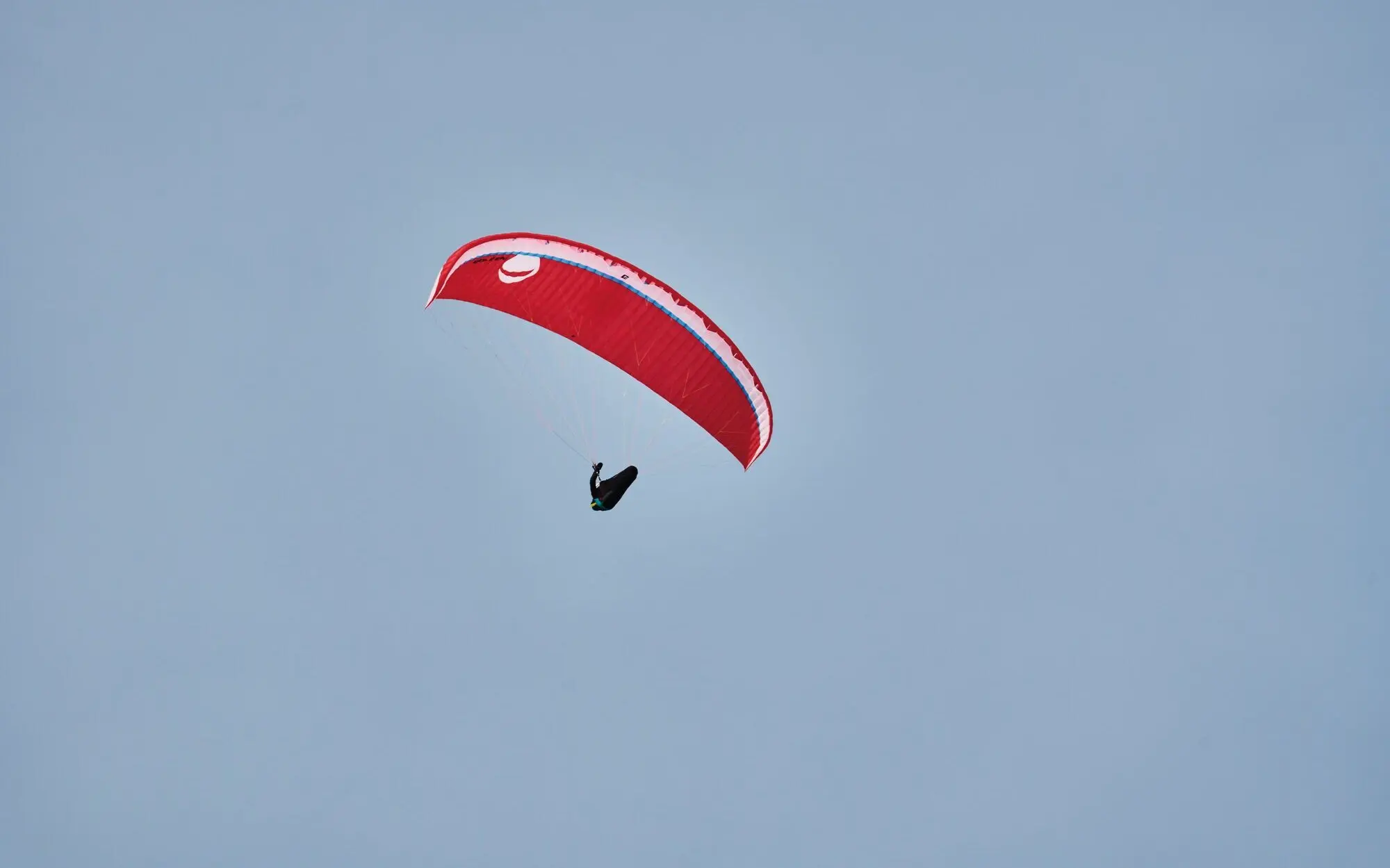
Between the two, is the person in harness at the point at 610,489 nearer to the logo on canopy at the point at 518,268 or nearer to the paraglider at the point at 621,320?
the paraglider at the point at 621,320

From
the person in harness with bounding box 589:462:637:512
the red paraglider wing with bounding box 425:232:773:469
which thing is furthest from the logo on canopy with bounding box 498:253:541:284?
the person in harness with bounding box 589:462:637:512

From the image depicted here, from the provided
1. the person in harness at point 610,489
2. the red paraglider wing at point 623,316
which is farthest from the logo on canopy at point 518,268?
the person in harness at point 610,489

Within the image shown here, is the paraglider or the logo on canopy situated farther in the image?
the logo on canopy

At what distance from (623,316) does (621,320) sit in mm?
79

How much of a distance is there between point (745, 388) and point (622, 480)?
258 cm

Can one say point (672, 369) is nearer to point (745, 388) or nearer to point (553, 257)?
point (745, 388)

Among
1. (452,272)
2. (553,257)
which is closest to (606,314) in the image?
(553,257)

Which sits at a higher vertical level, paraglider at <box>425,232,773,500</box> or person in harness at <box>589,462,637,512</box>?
paraglider at <box>425,232,773,500</box>

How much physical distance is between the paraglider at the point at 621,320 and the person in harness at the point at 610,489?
0.02 m

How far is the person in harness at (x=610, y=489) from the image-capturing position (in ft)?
69.2

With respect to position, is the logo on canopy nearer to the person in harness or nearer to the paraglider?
the paraglider

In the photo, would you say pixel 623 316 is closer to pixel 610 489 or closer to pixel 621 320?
pixel 621 320

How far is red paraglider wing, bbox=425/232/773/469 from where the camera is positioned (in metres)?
20.2

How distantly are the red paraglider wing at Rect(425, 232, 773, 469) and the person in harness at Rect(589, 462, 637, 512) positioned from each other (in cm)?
150
